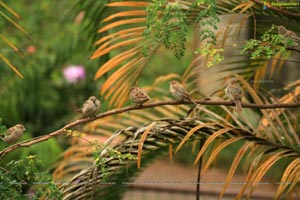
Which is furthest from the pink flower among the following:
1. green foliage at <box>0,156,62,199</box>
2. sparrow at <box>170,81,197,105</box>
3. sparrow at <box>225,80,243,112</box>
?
green foliage at <box>0,156,62,199</box>

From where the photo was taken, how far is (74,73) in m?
10.2

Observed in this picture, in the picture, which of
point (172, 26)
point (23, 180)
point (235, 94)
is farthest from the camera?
point (235, 94)

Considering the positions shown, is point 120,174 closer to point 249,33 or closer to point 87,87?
point 249,33

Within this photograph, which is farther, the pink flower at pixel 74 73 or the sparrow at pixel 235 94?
the pink flower at pixel 74 73

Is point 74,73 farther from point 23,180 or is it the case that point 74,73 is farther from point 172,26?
point 23,180

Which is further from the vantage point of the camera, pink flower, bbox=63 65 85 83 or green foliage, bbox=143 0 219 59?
pink flower, bbox=63 65 85 83

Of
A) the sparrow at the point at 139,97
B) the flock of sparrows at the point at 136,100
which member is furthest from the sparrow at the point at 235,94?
the sparrow at the point at 139,97

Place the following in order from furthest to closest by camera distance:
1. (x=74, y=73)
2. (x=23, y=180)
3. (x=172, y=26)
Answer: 1. (x=74, y=73)
2. (x=172, y=26)
3. (x=23, y=180)

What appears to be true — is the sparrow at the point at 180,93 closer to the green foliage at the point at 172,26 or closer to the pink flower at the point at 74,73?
the green foliage at the point at 172,26

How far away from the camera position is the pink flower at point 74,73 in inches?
398

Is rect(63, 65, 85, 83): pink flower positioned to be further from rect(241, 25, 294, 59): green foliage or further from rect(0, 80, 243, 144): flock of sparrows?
rect(241, 25, 294, 59): green foliage

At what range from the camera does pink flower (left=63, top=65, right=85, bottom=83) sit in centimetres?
1012

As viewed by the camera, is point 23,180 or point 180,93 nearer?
point 23,180

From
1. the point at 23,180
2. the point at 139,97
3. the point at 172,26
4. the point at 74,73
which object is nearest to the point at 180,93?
the point at 139,97
